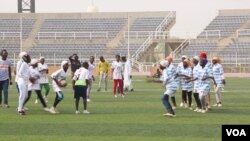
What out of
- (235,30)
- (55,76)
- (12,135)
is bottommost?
(12,135)

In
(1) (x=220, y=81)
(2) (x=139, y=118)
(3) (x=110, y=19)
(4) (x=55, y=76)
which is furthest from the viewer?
(3) (x=110, y=19)

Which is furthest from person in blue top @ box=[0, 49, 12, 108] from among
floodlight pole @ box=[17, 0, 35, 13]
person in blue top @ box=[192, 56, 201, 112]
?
floodlight pole @ box=[17, 0, 35, 13]

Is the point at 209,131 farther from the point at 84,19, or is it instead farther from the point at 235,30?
the point at 84,19

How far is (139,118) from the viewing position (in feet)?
55.7

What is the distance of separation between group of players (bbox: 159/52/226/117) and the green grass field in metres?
0.46

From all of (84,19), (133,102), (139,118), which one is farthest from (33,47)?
(139,118)

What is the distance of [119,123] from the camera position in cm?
A: 1580

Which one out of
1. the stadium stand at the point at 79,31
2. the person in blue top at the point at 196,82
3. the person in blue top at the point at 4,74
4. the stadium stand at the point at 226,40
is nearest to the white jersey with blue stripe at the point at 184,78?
the person in blue top at the point at 196,82

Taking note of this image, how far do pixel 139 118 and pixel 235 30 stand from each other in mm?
49177

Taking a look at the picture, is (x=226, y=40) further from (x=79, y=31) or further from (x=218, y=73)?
(x=218, y=73)

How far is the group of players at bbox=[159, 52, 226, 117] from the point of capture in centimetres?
1772

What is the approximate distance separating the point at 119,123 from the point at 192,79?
4.68 m

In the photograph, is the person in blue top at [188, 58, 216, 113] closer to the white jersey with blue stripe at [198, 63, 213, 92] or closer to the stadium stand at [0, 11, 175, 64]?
the white jersey with blue stripe at [198, 63, 213, 92]

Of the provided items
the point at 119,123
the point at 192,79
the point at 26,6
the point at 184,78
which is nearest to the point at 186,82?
the point at 184,78
